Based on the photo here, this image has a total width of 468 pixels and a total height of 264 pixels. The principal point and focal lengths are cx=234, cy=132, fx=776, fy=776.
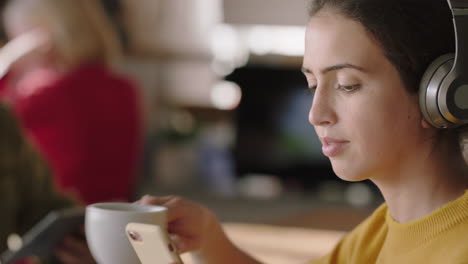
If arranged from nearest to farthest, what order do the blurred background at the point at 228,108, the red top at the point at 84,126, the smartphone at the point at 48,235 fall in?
1. the smartphone at the point at 48,235
2. the red top at the point at 84,126
3. the blurred background at the point at 228,108

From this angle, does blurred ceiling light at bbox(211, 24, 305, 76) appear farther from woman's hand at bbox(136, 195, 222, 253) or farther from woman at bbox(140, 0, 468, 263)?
woman at bbox(140, 0, 468, 263)

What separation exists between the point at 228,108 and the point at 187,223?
2992mm

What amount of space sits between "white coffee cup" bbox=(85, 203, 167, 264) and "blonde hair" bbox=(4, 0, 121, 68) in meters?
1.64

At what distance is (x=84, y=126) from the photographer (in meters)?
2.46

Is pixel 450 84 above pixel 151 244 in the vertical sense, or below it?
above

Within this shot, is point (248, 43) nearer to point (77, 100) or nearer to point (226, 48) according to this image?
point (226, 48)

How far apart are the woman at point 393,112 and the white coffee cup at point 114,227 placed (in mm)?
207

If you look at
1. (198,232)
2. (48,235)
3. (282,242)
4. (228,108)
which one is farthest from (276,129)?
(198,232)

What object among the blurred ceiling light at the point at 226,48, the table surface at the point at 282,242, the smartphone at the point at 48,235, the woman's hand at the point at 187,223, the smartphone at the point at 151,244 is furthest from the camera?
the blurred ceiling light at the point at 226,48

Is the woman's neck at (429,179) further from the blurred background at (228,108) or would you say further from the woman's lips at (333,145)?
the blurred background at (228,108)

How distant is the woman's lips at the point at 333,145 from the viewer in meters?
0.85

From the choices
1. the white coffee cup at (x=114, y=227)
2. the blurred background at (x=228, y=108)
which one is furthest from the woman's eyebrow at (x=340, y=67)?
the blurred background at (x=228, y=108)

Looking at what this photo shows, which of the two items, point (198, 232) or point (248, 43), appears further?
point (248, 43)

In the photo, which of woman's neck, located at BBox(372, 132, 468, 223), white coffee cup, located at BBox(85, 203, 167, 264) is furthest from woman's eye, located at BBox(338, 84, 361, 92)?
white coffee cup, located at BBox(85, 203, 167, 264)
